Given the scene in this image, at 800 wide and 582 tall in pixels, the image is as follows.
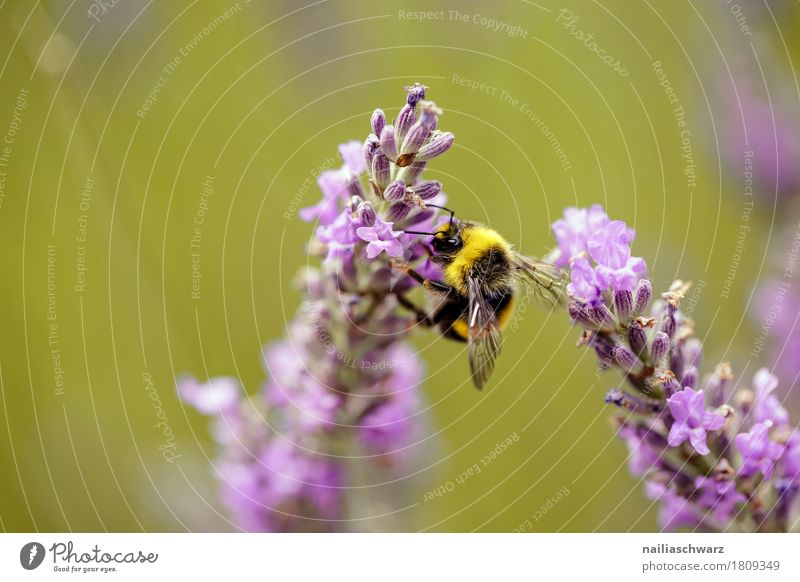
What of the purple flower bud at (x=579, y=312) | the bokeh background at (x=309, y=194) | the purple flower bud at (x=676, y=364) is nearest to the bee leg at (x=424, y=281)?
the purple flower bud at (x=579, y=312)

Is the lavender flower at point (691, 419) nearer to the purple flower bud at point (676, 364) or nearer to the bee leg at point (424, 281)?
the purple flower bud at point (676, 364)

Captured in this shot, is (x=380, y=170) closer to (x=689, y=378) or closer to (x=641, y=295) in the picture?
(x=641, y=295)

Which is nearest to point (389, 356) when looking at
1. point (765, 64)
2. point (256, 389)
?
point (256, 389)

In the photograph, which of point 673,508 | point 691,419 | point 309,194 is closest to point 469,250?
point 691,419

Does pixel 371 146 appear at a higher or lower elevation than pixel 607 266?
higher

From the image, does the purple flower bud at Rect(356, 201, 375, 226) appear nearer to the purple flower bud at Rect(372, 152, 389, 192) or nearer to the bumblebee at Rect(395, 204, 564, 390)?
the purple flower bud at Rect(372, 152, 389, 192)

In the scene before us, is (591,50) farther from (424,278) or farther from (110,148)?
(110,148)

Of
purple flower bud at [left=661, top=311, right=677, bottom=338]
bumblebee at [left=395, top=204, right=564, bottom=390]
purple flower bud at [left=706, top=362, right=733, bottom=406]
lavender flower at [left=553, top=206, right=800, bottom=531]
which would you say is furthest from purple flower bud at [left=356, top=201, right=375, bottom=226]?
purple flower bud at [left=706, top=362, right=733, bottom=406]
